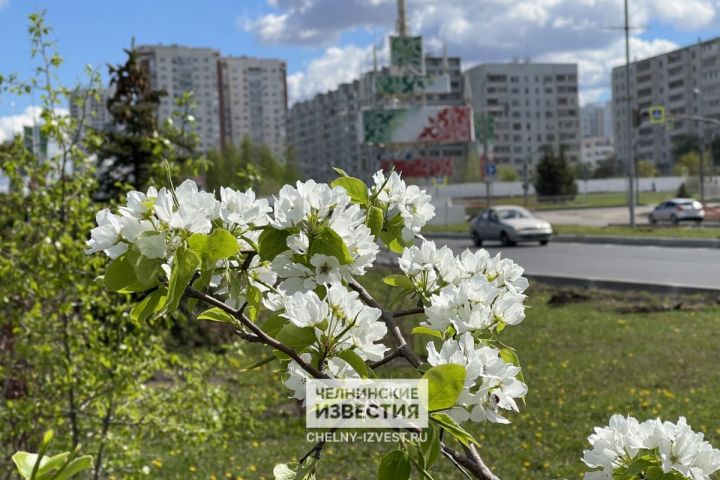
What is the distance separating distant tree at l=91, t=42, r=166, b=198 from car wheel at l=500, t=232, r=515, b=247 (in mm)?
16785

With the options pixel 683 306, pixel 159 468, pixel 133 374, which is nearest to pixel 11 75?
pixel 133 374

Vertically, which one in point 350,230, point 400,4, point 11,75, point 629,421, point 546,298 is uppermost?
point 400,4

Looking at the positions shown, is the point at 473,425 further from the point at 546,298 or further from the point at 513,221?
the point at 513,221

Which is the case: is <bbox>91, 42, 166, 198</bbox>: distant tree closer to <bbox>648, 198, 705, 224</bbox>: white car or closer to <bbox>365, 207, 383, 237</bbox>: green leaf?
<bbox>365, 207, 383, 237</bbox>: green leaf

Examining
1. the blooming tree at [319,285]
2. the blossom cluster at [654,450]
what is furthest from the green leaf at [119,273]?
the blossom cluster at [654,450]

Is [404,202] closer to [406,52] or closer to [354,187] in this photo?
[354,187]

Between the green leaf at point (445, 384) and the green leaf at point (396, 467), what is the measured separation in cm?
10

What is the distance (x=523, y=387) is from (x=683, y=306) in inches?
470

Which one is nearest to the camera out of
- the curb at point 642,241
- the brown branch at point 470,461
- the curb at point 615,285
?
the brown branch at point 470,461

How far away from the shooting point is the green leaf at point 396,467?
1.21m

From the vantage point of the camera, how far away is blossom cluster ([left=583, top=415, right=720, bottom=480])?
1.31 meters

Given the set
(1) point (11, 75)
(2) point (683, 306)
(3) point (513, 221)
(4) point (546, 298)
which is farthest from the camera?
(3) point (513, 221)

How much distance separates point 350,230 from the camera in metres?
1.39

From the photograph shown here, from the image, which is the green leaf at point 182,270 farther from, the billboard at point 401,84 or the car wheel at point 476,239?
the billboard at point 401,84
